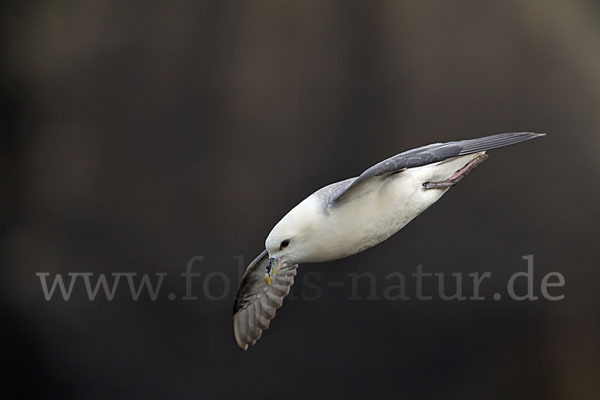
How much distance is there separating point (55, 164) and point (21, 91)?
0.35 metres

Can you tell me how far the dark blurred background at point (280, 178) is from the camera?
333cm

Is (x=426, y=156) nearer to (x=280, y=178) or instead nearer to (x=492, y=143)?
(x=492, y=143)

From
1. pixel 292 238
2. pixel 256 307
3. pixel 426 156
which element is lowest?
pixel 256 307

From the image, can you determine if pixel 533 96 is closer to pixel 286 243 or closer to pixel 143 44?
pixel 143 44

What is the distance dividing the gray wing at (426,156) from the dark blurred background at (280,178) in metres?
1.61

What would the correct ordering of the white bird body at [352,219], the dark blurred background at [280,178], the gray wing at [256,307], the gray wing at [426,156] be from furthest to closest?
the dark blurred background at [280,178] → the gray wing at [256,307] → the white bird body at [352,219] → the gray wing at [426,156]

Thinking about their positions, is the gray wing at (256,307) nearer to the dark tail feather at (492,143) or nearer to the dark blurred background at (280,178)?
the dark tail feather at (492,143)

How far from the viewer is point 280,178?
3.40m

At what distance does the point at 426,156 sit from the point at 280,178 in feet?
5.80

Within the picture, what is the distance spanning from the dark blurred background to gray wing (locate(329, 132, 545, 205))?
1.61 meters

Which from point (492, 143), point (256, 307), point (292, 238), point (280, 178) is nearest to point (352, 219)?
point (292, 238)

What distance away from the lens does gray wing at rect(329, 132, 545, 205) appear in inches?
63.4

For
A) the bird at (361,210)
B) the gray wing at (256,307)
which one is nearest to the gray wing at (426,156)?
the bird at (361,210)

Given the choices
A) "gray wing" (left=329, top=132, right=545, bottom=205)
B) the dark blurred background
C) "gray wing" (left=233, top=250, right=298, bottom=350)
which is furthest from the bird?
the dark blurred background
